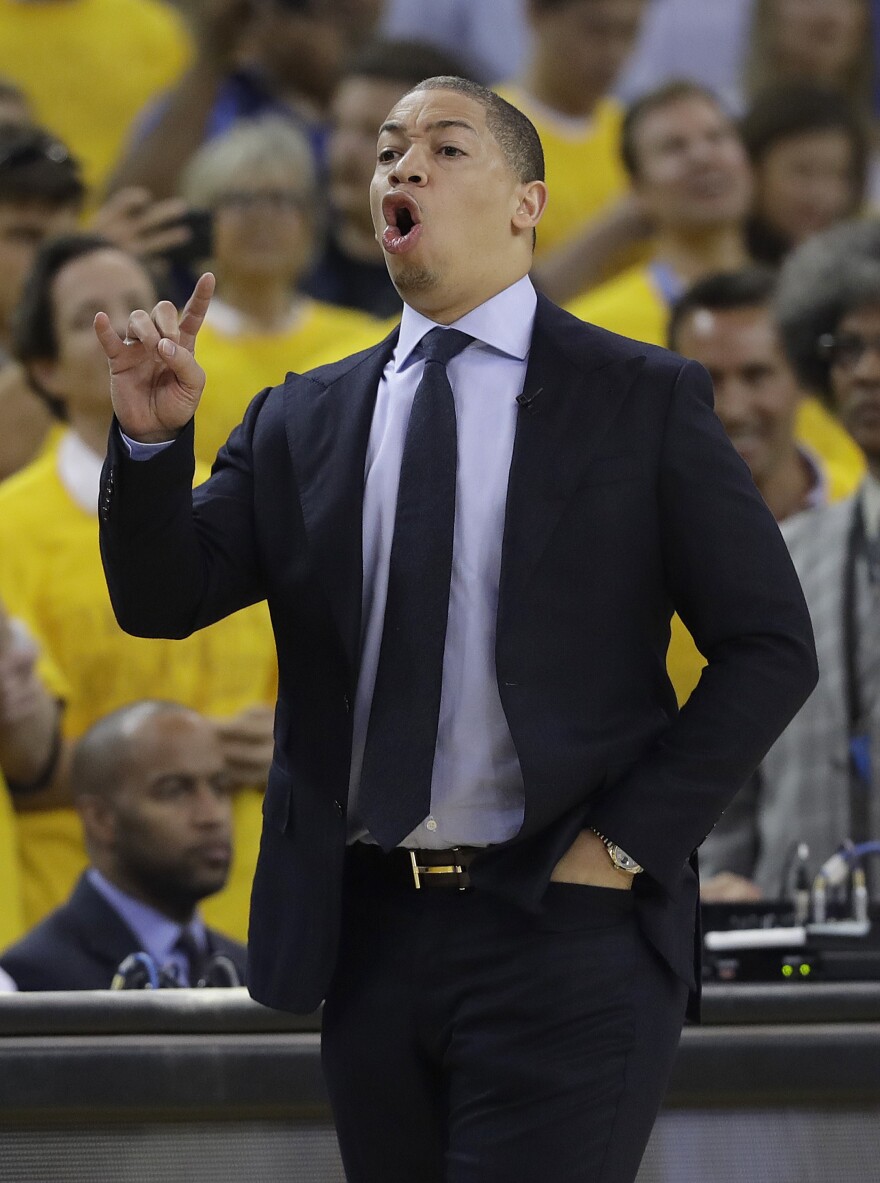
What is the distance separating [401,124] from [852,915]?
1.62 metres

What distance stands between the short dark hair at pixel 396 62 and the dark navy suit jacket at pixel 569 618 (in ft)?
11.4

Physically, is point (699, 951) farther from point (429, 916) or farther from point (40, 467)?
point (40, 467)

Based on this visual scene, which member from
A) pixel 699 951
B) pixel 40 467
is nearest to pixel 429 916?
pixel 699 951

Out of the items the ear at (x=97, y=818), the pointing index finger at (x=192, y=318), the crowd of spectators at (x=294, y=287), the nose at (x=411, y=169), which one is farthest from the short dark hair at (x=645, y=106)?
the pointing index finger at (x=192, y=318)

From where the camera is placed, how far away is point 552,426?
172 centimetres

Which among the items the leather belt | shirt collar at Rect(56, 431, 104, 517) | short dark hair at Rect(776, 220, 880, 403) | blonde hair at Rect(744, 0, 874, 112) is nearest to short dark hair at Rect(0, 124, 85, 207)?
shirt collar at Rect(56, 431, 104, 517)

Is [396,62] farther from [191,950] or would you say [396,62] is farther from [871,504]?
[191,950]

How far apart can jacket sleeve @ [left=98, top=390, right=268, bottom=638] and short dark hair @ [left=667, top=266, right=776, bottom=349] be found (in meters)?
2.65

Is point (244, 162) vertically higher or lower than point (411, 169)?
higher

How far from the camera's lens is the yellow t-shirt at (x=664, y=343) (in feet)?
12.1

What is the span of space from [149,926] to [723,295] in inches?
79.8

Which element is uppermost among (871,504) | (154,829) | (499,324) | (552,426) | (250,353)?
(250,353)

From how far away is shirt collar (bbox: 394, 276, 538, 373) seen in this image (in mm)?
1778

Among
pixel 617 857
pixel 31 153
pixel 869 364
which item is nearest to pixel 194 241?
pixel 31 153
